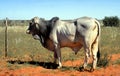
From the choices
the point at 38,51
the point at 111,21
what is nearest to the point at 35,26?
the point at 38,51

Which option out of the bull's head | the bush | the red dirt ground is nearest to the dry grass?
the bull's head

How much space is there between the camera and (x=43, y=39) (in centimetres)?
1479

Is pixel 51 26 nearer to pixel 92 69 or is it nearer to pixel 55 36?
pixel 55 36

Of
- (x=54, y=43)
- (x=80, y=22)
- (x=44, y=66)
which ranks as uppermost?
(x=80, y=22)

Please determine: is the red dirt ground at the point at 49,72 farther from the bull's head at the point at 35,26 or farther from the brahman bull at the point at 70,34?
the bull's head at the point at 35,26

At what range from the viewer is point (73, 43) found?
45.7 ft

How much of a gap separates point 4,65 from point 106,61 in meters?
4.68

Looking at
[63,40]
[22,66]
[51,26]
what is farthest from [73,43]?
[22,66]

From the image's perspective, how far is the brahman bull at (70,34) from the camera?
13.4m

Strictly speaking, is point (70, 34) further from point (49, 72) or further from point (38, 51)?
point (38, 51)

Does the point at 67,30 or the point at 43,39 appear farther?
the point at 43,39

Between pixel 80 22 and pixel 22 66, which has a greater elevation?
pixel 80 22

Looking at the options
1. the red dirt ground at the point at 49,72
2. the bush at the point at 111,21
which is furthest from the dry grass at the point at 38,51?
the bush at the point at 111,21

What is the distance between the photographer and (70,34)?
13781 mm
